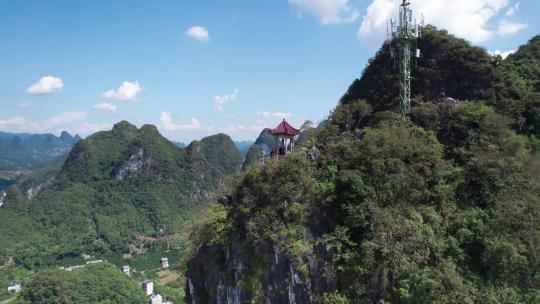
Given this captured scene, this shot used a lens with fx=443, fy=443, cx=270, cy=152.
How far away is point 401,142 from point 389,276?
3493 millimetres

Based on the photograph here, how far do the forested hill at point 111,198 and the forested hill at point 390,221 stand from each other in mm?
48056

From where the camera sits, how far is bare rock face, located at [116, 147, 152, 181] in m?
67.8

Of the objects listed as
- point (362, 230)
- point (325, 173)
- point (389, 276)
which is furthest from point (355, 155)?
point (389, 276)

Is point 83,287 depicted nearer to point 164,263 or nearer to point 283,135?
point 164,263

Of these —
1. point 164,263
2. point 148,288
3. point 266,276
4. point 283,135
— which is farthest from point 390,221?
point 164,263

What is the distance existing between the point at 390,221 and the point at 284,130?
4291 mm

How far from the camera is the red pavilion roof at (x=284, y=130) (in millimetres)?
12445

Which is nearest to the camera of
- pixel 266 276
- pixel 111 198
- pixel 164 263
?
pixel 266 276

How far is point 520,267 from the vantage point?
919 centimetres

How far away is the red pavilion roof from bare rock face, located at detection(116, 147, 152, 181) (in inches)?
2281

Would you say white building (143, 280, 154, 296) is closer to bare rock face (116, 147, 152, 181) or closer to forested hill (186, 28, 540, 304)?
forested hill (186, 28, 540, 304)

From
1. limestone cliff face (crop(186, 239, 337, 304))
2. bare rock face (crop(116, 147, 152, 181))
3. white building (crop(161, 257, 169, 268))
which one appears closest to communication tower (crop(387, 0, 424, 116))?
limestone cliff face (crop(186, 239, 337, 304))

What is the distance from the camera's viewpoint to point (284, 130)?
40.9 feet

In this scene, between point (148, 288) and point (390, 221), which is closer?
point (390, 221)
